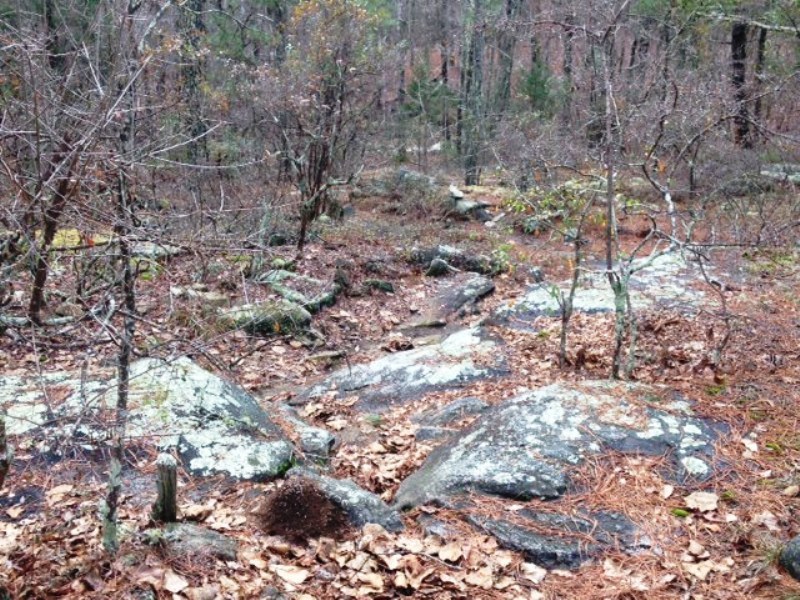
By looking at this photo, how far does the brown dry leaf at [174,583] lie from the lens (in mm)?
2492

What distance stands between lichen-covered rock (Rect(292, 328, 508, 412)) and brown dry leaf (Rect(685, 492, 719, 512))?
2.49 m

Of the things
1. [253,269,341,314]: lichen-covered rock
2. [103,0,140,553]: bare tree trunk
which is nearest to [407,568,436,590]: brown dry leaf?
[103,0,140,553]: bare tree trunk

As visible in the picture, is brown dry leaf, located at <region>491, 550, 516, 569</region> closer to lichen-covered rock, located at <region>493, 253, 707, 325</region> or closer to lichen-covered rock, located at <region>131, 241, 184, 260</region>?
lichen-covered rock, located at <region>131, 241, 184, 260</region>

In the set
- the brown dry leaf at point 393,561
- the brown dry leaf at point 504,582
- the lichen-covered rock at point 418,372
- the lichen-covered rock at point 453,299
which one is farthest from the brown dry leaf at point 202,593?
the lichen-covered rock at point 453,299

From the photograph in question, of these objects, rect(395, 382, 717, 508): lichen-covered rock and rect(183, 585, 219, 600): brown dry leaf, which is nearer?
rect(183, 585, 219, 600): brown dry leaf

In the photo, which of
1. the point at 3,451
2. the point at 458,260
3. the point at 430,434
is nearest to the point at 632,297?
the point at 430,434

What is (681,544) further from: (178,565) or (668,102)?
(668,102)

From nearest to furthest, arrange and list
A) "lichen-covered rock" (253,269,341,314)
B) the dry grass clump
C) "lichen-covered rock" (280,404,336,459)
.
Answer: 1. the dry grass clump
2. "lichen-covered rock" (280,404,336,459)
3. "lichen-covered rock" (253,269,341,314)

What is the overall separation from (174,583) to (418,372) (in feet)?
11.9

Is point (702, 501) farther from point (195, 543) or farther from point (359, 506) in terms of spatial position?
point (195, 543)

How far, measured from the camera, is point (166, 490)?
2.91 metres

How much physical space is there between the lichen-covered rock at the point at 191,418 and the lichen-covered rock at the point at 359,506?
0.62m

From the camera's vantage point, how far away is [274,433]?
448cm

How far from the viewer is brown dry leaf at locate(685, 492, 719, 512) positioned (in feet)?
10.6
